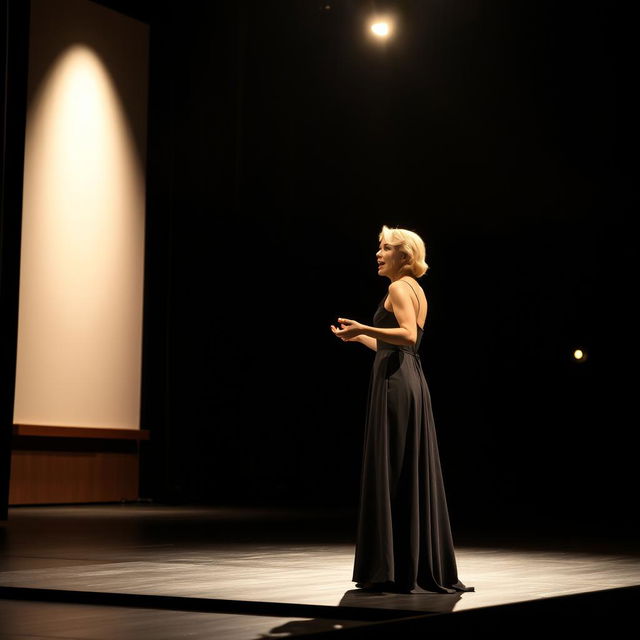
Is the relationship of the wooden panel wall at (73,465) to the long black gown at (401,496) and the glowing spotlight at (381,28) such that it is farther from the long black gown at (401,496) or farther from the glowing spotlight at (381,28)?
the long black gown at (401,496)

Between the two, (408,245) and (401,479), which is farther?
(408,245)

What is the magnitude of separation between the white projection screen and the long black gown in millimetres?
6000

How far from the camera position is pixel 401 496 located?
3930 millimetres

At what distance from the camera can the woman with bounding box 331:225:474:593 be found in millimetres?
3848

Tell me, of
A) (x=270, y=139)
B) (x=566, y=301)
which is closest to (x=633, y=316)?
(x=566, y=301)

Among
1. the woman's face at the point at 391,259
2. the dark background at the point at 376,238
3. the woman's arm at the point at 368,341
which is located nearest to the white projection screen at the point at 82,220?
the dark background at the point at 376,238

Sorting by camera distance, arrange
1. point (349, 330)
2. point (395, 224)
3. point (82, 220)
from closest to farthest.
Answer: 1. point (349, 330)
2. point (82, 220)
3. point (395, 224)

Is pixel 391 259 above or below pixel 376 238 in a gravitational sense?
below

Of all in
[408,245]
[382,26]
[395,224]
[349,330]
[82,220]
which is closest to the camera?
[349,330]

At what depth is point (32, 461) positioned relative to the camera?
9430 mm

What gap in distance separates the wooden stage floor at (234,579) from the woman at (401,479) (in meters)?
0.12

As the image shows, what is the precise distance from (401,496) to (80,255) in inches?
257

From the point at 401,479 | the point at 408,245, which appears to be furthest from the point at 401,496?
the point at 408,245

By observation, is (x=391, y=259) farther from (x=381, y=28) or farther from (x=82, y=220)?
(x=381, y=28)
